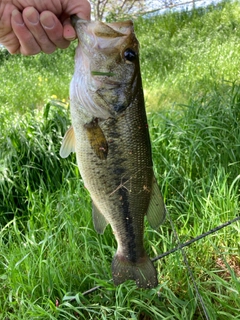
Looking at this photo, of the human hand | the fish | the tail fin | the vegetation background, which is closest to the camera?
the fish

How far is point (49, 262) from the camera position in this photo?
2367 millimetres

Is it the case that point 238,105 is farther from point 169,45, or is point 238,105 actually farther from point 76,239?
point 169,45

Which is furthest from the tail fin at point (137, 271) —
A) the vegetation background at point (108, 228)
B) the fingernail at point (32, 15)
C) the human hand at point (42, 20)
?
the fingernail at point (32, 15)

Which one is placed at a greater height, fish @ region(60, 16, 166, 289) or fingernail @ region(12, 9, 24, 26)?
fingernail @ region(12, 9, 24, 26)

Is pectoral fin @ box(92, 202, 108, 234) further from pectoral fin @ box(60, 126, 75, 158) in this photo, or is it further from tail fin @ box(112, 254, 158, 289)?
pectoral fin @ box(60, 126, 75, 158)

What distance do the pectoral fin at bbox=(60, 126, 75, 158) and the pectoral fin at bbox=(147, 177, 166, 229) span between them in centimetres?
41

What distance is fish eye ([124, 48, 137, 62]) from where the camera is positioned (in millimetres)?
1443

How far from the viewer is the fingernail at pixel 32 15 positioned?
155 cm

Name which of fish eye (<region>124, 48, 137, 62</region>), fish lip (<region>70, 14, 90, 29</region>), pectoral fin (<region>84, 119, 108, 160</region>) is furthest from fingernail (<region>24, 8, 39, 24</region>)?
pectoral fin (<region>84, 119, 108, 160</region>)

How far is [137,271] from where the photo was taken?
165cm

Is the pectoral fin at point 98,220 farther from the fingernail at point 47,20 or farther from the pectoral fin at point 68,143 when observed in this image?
the fingernail at point 47,20

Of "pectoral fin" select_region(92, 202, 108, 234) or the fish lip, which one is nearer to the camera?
the fish lip

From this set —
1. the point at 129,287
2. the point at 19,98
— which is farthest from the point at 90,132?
the point at 19,98

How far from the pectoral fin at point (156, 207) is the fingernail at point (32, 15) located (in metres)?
0.90
